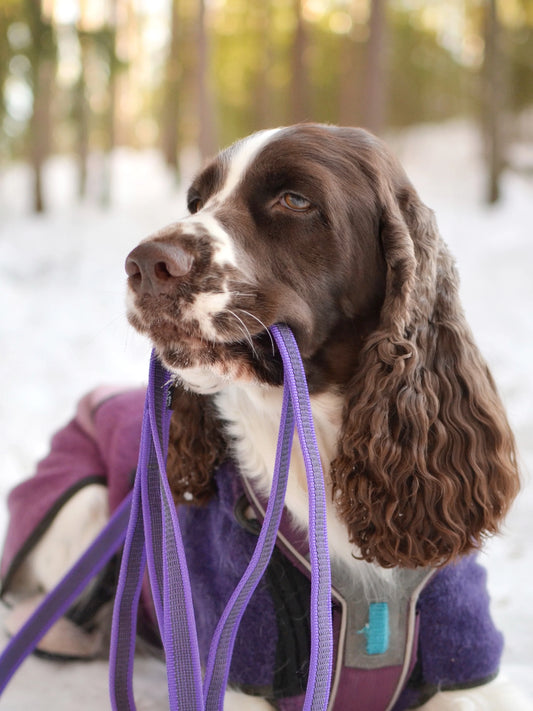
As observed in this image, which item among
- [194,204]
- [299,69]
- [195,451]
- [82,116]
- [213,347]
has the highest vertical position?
[194,204]

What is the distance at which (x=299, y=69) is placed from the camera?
16.2m

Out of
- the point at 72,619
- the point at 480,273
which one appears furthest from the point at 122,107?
the point at 72,619

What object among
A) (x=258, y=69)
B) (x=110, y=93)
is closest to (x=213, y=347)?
(x=110, y=93)

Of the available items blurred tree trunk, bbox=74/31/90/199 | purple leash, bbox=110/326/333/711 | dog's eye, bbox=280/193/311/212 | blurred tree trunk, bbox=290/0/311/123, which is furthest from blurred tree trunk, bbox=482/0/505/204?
purple leash, bbox=110/326/333/711

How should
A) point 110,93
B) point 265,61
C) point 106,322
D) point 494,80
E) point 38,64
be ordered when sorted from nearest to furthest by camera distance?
point 106,322 < point 494,80 < point 38,64 < point 110,93 < point 265,61

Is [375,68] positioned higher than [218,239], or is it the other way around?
[218,239]

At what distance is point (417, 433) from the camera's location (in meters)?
1.88

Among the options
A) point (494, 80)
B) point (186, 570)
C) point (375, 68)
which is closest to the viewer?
point (186, 570)

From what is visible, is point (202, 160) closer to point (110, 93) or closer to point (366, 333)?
point (366, 333)

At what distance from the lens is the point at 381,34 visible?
35.4ft

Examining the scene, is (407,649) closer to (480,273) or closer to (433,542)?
(433,542)

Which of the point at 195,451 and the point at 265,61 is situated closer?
the point at 195,451

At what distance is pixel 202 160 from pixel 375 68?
28.1 feet

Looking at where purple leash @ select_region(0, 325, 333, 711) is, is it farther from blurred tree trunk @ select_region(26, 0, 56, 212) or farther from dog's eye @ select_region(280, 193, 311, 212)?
blurred tree trunk @ select_region(26, 0, 56, 212)
